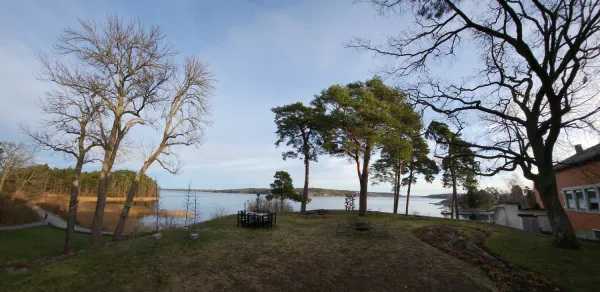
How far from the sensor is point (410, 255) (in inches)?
386

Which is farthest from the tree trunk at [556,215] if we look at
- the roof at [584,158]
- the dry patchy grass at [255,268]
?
the dry patchy grass at [255,268]

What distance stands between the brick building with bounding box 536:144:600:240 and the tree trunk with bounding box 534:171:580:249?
212 inches

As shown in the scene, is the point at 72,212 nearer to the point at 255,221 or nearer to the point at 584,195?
the point at 255,221

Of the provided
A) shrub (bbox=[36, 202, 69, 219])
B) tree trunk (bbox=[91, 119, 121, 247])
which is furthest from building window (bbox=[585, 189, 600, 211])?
shrub (bbox=[36, 202, 69, 219])

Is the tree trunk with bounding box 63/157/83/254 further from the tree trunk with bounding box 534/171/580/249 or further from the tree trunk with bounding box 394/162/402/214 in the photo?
the tree trunk with bounding box 394/162/402/214

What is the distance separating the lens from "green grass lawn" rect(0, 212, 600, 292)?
7012 mm

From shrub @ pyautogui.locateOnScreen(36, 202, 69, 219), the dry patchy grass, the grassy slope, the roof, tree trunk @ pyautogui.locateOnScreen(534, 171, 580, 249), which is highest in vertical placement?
the roof

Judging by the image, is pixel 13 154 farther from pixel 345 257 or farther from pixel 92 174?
pixel 345 257

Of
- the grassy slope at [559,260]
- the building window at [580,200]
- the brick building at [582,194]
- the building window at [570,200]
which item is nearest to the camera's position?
the grassy slope at [559,260]

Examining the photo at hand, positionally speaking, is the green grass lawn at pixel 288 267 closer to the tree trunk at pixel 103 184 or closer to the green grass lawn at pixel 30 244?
the tree trunk at pixel 103 184

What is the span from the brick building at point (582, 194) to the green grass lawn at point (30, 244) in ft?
97.9

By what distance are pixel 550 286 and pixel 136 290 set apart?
35.3 feet

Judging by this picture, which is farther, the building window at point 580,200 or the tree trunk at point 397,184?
the tree trunk at point 397,184

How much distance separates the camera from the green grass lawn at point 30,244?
14498 mm
